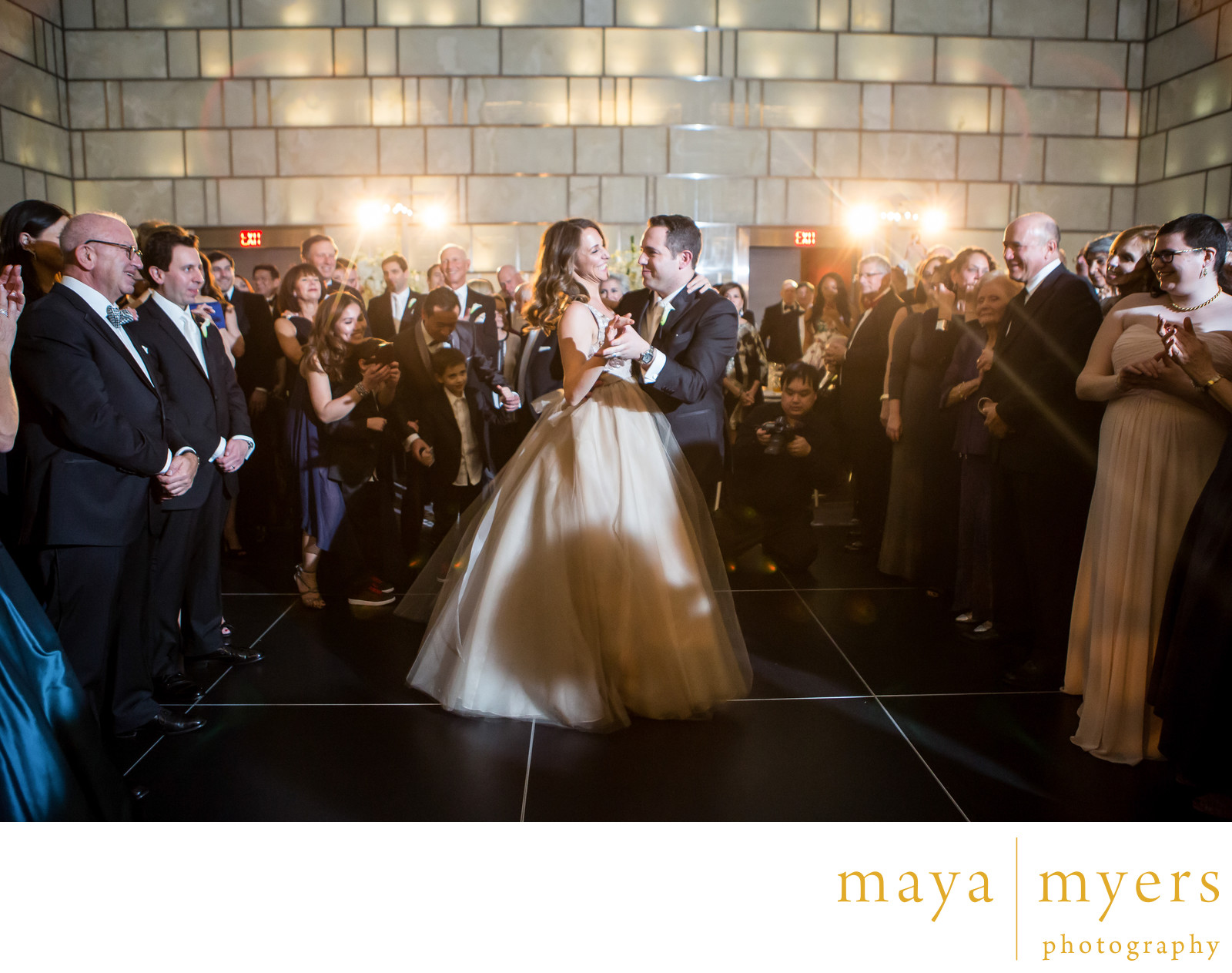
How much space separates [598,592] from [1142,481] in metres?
1.71

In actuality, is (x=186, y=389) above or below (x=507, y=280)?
below

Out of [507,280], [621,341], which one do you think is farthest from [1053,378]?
[507,280]

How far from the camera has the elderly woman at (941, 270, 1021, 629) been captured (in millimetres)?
3895

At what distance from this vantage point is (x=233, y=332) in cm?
506

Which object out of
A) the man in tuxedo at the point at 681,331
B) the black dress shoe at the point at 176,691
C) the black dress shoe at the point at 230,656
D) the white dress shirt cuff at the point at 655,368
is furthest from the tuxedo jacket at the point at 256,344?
the white dress shirt cuff at the point at 655,368

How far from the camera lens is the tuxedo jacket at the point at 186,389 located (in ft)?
10.4

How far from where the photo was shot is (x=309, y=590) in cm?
438

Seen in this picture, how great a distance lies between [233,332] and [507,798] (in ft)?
11.7

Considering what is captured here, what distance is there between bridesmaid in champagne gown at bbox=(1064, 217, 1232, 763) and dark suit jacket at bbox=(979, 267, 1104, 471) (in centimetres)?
38

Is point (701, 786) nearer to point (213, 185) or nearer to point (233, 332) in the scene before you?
point (233, 332)

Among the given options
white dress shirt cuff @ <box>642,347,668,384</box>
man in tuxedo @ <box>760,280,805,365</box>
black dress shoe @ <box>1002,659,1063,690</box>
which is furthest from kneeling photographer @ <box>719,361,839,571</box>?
man in tuxedo @ <box>760,280,805,365</box>

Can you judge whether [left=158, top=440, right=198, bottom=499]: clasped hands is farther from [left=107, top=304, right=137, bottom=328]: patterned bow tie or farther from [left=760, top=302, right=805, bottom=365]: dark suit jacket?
[left=760, top=302, right=805, bottom=365]: dark suit jacket

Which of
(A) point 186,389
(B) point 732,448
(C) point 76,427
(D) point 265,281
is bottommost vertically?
(B) point 732,448

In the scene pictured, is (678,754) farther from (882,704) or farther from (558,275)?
(558,275)
